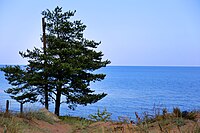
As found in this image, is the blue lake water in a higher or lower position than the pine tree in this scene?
lower

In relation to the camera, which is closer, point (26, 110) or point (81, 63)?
point (26, 110)

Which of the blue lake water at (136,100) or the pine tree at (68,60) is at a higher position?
the pine tree at (68,60)

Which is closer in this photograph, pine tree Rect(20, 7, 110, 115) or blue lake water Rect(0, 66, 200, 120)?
pine tree Rect(20, 7, 110, 115)

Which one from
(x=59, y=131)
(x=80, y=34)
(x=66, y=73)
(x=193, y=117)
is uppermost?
(x=80, y=34)

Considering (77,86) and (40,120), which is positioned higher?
(77,86)

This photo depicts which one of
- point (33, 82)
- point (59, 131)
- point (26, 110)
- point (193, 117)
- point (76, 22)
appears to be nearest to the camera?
point (193, 117)

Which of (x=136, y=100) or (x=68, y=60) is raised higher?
(x=68, y=60)

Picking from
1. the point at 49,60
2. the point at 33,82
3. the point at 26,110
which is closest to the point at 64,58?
the point at 49,60

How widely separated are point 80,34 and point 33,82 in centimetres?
461

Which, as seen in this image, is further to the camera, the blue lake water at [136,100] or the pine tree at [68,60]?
the blue lake water at [136,100]

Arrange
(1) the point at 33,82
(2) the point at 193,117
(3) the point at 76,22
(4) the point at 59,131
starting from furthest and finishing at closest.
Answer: (3) the point at 76,22 < (1) the point at 33,82 < (4) the point at 59,131 < (2) the point at 193,117

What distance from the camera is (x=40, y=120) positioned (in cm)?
1223

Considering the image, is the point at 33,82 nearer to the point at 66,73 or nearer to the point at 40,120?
the point at 66,73

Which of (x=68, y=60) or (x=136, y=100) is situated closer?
(x=68, y=60)
